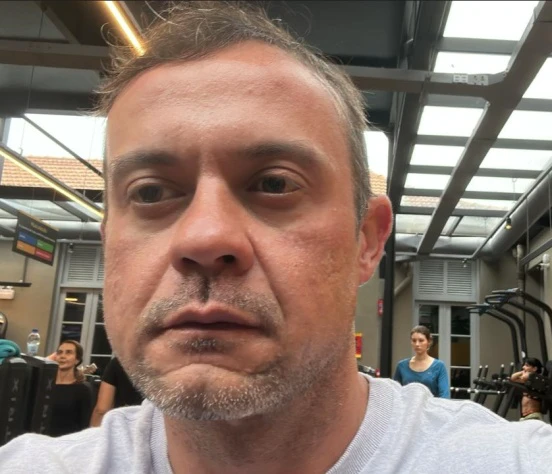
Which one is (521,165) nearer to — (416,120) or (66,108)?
(416,120)

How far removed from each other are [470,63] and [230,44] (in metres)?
3.84

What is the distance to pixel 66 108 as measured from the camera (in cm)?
609

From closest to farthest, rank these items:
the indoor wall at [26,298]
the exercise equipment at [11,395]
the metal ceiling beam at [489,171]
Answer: the exercise equipment at [11,395] < the metal ceiling beam at [489,171] < the indoor wall at [26,298]

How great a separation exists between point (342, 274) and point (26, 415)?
2716 millimetres

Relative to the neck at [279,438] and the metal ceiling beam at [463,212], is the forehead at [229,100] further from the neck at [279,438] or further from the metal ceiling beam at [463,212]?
the metal ceiling beam at [463,212]

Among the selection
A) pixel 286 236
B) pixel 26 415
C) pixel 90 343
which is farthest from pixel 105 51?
pixel 90 343

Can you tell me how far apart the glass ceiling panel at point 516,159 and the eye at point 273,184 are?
5546 mm

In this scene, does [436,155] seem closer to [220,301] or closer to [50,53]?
[50,53]

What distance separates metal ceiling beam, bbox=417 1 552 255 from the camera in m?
3.58

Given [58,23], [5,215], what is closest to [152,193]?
[58,23]

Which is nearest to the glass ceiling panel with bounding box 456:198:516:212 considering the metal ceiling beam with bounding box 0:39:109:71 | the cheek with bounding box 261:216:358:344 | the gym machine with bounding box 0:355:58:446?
the metal ceiling beam with bounding box 0:39:109:71

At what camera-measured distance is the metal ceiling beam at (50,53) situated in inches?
163

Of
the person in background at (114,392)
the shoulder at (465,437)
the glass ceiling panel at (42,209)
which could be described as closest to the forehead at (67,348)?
the person in background at (114,392)

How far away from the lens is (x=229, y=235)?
726mm
